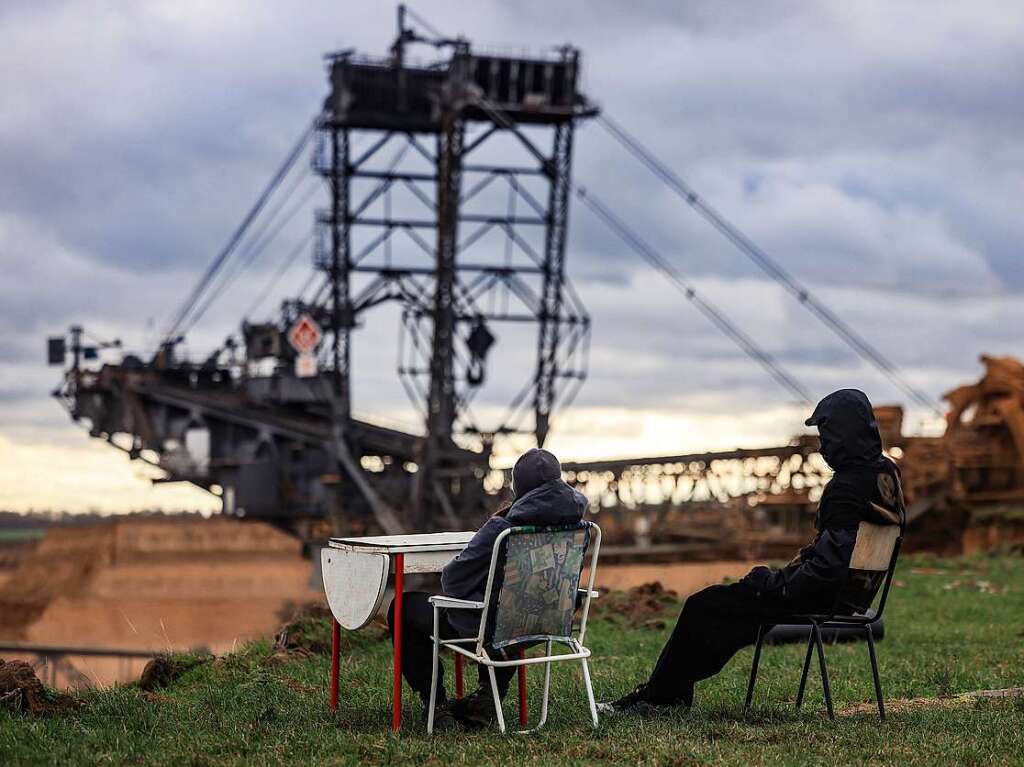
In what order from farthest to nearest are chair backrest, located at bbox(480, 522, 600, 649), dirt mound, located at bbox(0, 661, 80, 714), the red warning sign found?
the red warning sign → dirt mound, located at bbox(0, 661, 80, 714) → chair backrest, located at bbox(480, 522, 600, 649)

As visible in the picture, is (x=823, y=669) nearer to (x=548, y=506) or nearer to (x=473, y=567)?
(x=548, y=506)

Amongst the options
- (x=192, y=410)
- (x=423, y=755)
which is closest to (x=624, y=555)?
(x=192, y=410)

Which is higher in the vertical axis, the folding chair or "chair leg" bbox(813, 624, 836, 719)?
the folding chair

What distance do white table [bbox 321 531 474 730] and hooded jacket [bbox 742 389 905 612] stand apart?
1825 mm

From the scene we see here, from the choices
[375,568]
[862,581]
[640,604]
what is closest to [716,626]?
[862,581]

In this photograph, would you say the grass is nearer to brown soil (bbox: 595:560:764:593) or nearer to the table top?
the table top

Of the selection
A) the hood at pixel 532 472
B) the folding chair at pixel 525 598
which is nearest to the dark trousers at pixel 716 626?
the folding chair at pixel 525 598

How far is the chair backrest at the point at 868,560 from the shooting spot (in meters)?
7.38

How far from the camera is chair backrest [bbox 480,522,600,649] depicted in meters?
6.82

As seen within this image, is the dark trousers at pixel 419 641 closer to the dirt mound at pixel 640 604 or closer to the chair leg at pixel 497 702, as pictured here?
the chair leg at pixel 497 702

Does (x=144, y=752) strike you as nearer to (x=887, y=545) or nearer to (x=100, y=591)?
(x=887, y=545)

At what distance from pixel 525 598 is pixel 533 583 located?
0.08 m

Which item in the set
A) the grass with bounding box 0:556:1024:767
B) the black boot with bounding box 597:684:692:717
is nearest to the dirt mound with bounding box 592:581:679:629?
the grass with bounding box 0:556:1024:767

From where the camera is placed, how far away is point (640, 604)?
14.4 metres
